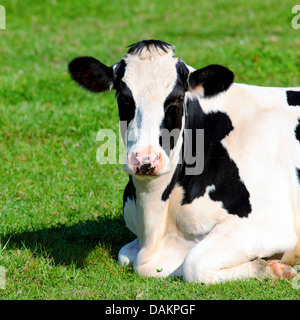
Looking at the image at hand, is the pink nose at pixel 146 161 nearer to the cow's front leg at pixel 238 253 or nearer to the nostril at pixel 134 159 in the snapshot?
the nostril at pixel 134 159

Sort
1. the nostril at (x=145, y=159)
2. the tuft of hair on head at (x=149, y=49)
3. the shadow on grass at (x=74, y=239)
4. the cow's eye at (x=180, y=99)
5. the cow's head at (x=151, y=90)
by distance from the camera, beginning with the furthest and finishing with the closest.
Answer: the shadow on grass at (x=74, y=239) → the tuft of hair on head at (x=149, y=49) → the cow's eye at (x=180, y=99) → the cow's head at (x=151, y=90) → the nostril at (x=145, y=159)

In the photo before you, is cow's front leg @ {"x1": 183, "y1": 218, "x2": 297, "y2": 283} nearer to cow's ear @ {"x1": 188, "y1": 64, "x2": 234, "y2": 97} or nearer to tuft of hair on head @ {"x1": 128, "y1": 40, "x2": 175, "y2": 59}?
cow's ear @ {"x1": 188, "y1": 64, "x2": 234, "y2": 97}

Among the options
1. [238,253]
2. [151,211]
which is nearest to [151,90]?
[151,211]

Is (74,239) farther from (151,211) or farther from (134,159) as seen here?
(134,159)

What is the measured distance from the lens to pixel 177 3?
709 inches

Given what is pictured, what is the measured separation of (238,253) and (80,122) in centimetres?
464

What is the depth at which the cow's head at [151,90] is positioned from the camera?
489 centimetres

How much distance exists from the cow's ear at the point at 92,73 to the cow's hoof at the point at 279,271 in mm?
2032

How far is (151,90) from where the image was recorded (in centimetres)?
518

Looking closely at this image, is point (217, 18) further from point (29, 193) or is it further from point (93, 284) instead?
point (93, 284)

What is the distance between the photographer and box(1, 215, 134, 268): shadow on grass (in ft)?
20.2

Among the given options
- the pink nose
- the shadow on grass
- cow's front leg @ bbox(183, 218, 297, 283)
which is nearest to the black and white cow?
cow's front leg @ bbox(183, 218, 297, 283)

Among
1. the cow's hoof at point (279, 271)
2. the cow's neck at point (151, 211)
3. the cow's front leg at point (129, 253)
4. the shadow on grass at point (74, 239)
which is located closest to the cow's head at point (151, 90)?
the cow's neck at point (151, 211)
